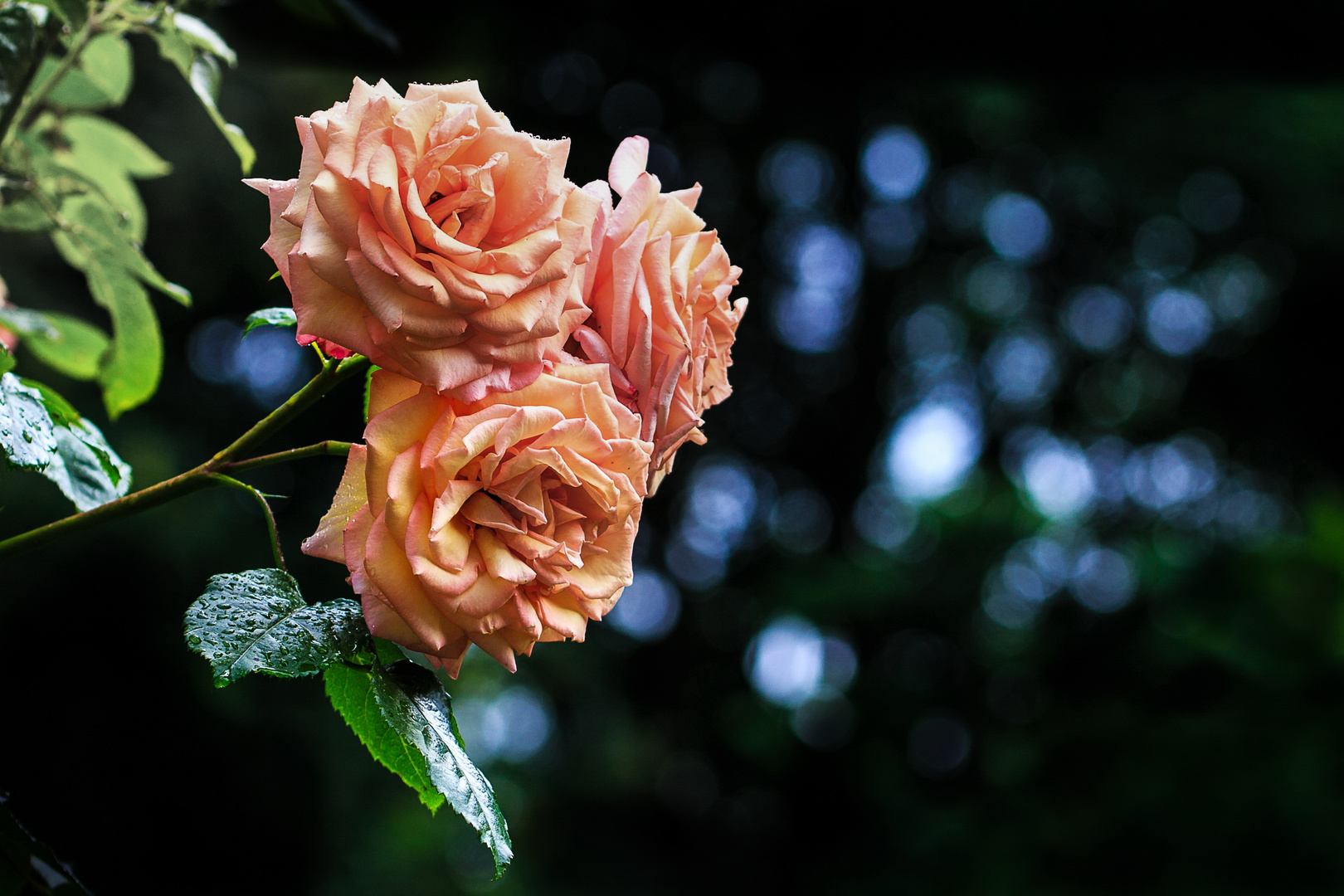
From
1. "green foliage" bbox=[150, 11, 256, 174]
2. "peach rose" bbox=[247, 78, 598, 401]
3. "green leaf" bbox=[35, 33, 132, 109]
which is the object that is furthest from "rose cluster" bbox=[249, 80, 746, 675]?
"green leaf" bbox=[35, 33, 132, 109]

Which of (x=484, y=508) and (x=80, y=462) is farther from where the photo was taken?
(x=80, y=462)

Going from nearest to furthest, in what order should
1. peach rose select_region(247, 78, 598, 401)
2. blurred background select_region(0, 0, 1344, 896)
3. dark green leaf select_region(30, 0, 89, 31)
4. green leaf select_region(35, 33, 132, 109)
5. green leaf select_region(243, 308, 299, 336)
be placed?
peach rose select_region(247, 78, 598, 401) < green leaf select_region(243, 308, 299, 336) < dark green leaf select_region(30, 0, 89, 31) < green leaf select_region(35, 33, 132, 109) < blurred background select_region(0, 0, 1344, 896)

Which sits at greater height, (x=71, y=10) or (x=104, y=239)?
(x=71, y=10)

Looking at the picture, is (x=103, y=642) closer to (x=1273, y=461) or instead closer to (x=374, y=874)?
(x=374, y=874)

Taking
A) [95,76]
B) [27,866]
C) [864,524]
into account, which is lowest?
[864,524]

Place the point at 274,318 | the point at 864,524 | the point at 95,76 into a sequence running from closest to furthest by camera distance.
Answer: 1. the point at 274,318
2. the point at 95,76
3. the point at 864,524

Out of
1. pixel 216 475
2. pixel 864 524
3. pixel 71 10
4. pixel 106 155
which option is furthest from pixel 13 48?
pixel 864 524

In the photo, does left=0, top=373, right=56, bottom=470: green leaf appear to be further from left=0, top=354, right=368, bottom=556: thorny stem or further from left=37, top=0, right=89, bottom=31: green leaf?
left=37, top=0, right=89, bottom=31: green leaf

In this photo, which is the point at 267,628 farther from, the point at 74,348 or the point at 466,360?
the point at 74,348
